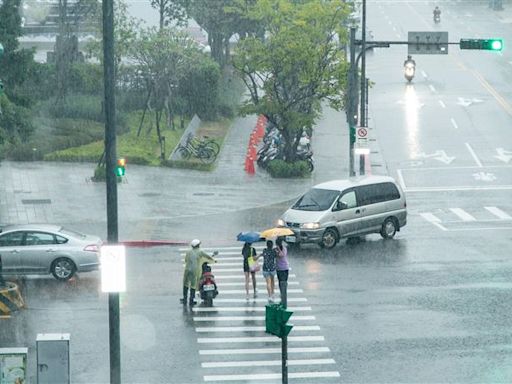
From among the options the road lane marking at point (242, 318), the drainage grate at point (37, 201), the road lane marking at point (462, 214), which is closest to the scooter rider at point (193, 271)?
the road lane marking at point (242, 318)

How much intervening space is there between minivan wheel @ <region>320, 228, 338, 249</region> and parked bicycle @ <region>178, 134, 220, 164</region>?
16.7m

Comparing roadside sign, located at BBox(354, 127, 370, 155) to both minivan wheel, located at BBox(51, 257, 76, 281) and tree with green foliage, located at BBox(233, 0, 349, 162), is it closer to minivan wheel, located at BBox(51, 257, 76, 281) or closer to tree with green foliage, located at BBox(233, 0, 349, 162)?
tree with green foliage, located at BBox(233, 0, 349, 162)

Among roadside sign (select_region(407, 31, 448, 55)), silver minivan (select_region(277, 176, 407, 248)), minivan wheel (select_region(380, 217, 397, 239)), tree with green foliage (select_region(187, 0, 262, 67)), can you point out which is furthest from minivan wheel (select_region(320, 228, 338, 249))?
tree with green foliage (select_region(187, 0, 262, 67))

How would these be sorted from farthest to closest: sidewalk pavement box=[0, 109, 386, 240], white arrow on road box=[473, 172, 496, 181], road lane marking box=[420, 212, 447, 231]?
white arrow on road box=[473, 172, 496, 181]
sidewalk pavement box=[0, 109, 386, 240]
road lane marking box=[420, 212, 447, 231]

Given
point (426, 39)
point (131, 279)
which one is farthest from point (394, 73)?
point (131, 279)

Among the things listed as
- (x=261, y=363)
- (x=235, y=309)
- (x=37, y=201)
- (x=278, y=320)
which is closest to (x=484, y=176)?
(x=37, y=201)

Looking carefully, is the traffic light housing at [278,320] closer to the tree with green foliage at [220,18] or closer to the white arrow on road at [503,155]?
the white arrow on road at [503,155]

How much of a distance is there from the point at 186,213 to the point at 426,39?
1219cm

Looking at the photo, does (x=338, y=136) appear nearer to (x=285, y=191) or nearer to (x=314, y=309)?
(x=285, y=191)

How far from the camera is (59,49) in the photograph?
63688 millimetres

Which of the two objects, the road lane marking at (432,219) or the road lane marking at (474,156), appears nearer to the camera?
the road lane marking at (432,219)

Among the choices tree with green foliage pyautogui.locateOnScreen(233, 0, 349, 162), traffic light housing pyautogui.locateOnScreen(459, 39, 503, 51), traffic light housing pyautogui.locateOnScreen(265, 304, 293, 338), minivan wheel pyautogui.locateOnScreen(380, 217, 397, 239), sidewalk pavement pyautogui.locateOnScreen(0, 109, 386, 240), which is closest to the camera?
traffic light housing pyautogui.locateOnScreen(265, 304, 293, 338)

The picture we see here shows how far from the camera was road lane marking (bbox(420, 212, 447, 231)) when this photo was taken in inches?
1681

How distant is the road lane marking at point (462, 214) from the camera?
44.0m
